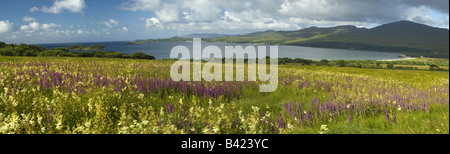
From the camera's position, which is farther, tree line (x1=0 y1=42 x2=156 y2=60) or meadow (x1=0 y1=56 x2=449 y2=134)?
tree line (x1=0 y1=42 x2=156 y2=60)

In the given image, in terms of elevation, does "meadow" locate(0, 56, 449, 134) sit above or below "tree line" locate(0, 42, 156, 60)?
below

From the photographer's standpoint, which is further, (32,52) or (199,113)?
(32,52)

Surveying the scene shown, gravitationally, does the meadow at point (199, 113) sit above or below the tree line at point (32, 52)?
below

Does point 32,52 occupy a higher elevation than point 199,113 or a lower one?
higher

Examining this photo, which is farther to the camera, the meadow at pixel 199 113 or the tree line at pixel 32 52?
the tree line at pixel 32 52
